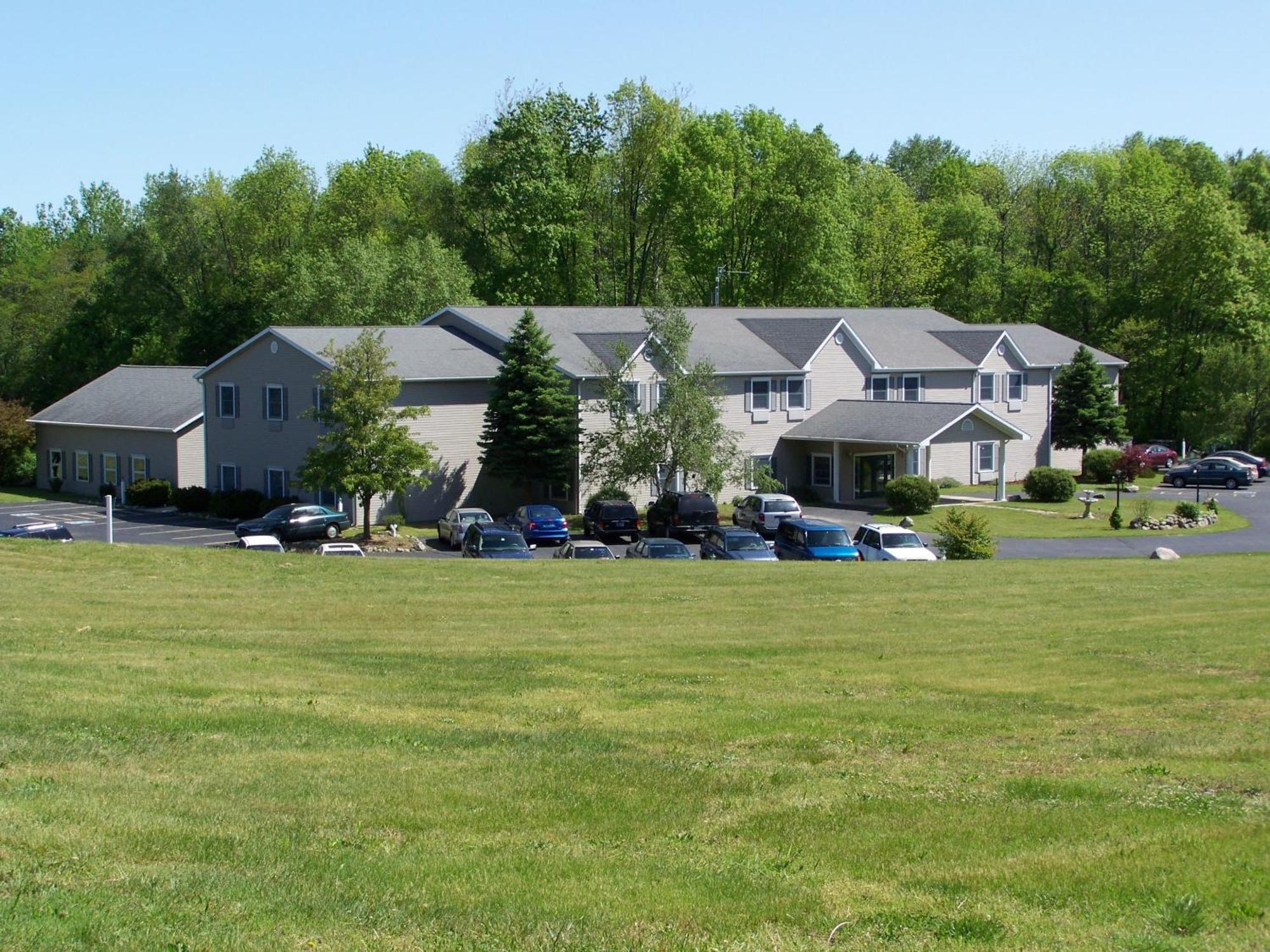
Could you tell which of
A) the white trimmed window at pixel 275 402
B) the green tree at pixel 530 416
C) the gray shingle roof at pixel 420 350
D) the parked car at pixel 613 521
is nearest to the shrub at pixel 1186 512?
the parked car at pixel 613 521

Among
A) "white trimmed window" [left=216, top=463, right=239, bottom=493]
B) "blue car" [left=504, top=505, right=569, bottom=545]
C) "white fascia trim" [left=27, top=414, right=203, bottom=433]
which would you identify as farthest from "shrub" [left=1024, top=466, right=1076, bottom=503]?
"white fascia trim" [left=27, top=414, right=203, bottom=433]

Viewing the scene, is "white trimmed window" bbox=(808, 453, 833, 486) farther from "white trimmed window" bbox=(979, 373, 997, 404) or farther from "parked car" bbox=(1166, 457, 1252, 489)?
"parked car" bbox=(1166, 457, 1252, 489)

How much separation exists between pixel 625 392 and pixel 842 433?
32.1 ft

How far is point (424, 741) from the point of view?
1313 cm

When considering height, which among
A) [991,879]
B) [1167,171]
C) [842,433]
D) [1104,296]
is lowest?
[991,879]

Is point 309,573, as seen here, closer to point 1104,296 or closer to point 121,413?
point 121,413

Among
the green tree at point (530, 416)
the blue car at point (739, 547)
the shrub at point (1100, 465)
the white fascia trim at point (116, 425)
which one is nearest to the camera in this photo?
the blue car at point (739, 547)

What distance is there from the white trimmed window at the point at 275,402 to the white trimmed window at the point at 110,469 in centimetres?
1248

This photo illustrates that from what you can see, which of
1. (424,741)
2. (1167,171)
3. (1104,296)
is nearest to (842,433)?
(1104,296)

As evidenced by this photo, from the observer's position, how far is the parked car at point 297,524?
4350cm

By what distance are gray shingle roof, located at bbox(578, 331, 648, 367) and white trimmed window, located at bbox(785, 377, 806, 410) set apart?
7153mm

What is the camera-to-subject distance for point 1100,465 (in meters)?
60.7

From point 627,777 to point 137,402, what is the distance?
178 ft

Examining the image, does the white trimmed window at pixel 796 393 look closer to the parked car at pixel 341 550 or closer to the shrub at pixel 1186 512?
the shrub at pixel 1186 512
